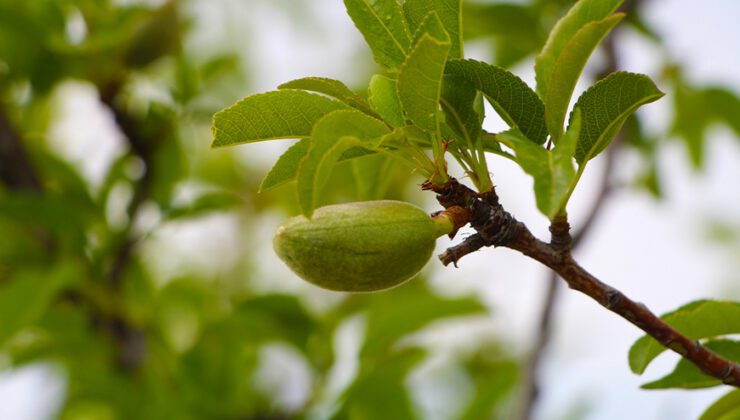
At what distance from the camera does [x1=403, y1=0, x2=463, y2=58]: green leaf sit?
2.75 feet

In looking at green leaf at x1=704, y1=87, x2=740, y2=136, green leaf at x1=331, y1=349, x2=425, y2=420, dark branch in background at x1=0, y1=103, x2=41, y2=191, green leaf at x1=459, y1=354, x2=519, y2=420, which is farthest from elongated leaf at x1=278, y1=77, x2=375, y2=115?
green leaf at x1=704, y1=87, x2=740, y2=136

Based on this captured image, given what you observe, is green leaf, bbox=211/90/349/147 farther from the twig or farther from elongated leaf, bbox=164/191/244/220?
elongated leaf, bbox=164/191/244/220

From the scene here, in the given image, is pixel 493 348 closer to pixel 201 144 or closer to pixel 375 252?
pixel 201 144

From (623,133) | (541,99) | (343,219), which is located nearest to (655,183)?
(623,133)

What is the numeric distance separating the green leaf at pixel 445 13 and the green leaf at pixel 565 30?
89 mm

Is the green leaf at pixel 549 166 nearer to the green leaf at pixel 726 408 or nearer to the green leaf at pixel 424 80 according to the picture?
the green leaf at pixel 424 80

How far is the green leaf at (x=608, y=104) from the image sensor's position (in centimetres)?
76

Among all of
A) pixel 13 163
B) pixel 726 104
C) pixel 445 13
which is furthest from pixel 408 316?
pixel 726 104

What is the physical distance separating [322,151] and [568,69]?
245 millimetres

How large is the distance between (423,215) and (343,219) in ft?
0.27

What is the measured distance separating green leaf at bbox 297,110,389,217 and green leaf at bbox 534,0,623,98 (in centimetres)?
20

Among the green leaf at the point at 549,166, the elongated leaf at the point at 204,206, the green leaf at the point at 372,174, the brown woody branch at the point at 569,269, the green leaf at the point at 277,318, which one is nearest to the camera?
the green leaf at the point at 549,166

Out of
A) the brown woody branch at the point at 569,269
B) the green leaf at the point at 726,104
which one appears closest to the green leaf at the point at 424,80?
the brown woody branch at the point at 569,269

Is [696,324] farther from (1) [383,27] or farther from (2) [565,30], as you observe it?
(1) [383,27]
